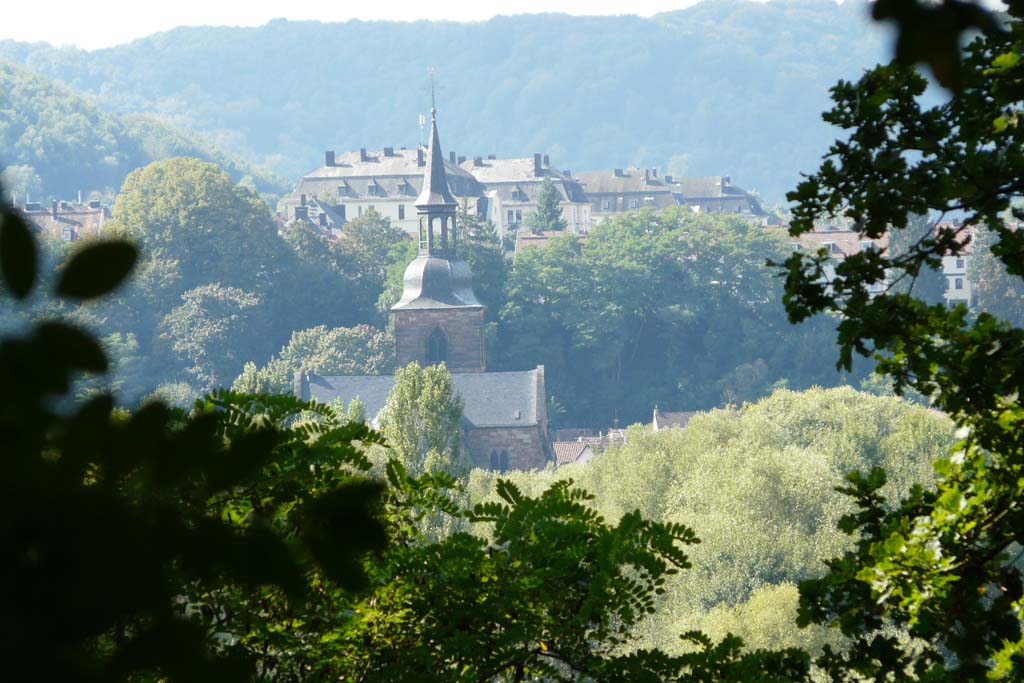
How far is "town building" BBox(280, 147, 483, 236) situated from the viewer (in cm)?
14550

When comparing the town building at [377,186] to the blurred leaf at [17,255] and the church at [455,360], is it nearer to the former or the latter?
the church at [455,360]

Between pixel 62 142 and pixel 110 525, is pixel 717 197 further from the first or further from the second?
pixel 110 525

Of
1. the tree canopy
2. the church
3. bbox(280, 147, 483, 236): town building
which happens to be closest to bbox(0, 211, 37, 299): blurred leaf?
the church

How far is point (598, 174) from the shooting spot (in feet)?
548

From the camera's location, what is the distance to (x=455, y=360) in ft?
313

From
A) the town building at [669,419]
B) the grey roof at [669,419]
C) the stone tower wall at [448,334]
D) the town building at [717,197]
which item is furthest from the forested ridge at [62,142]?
the grey roof at [669,419]

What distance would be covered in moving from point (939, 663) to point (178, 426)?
15.8 feet

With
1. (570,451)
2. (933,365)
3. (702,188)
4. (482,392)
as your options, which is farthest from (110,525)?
(702,188)

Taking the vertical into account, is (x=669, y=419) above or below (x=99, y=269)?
below

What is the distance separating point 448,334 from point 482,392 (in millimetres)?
5152

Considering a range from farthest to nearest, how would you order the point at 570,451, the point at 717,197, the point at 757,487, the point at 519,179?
the point at 717,197, the point at 519,179, the point at 570,451, the point at 757,487

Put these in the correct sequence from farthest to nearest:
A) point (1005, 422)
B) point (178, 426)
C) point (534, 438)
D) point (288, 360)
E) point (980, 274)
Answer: point (980, 274), point (288, 360), point (534, 438), point (1005, 422), point (178, 426)

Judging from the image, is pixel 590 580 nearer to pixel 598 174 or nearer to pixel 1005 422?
pixel 1005 422

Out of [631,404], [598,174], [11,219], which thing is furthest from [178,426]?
[598,174]
